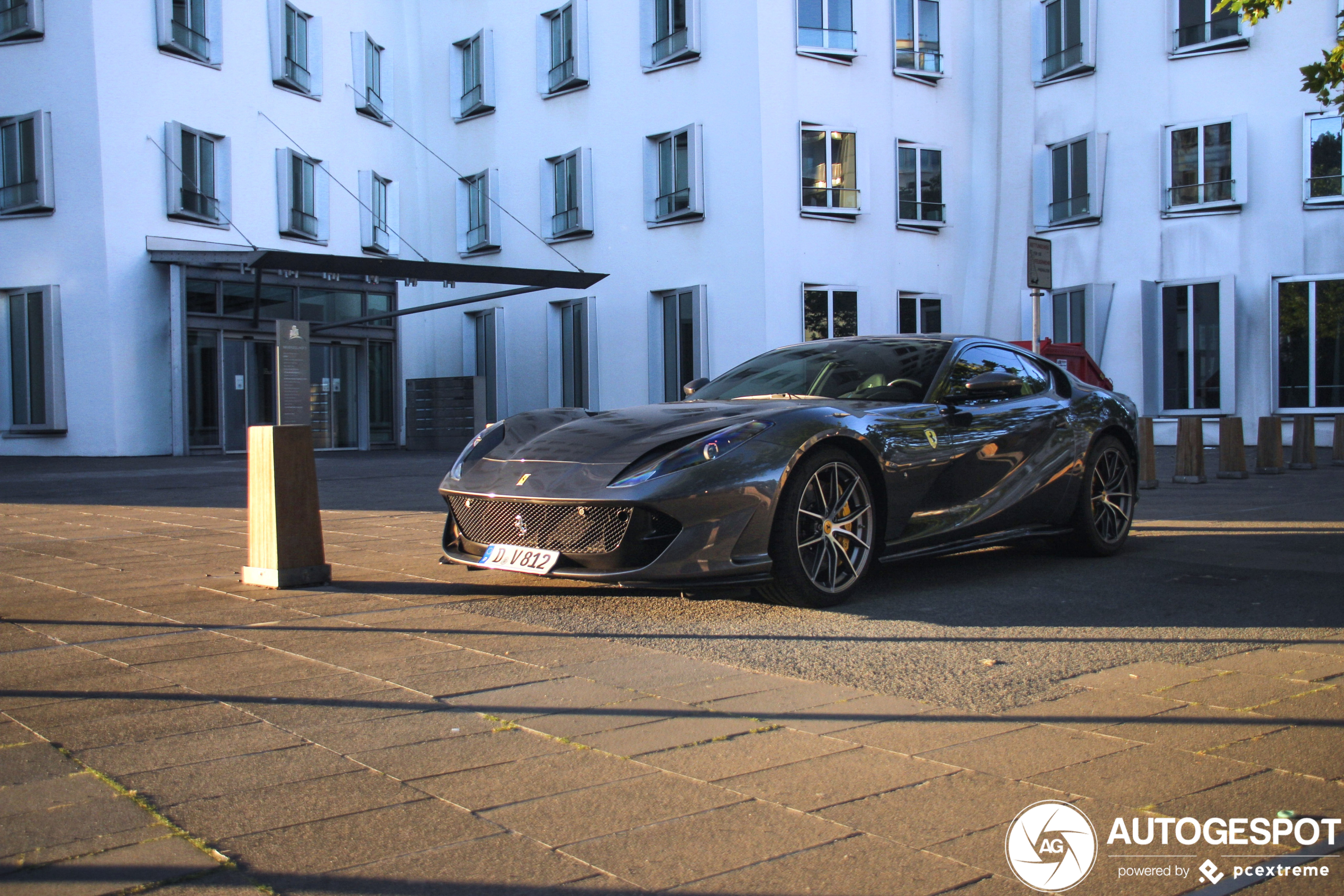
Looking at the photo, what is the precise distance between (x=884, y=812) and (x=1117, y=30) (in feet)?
77.3

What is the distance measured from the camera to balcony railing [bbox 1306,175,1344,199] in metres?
21.0

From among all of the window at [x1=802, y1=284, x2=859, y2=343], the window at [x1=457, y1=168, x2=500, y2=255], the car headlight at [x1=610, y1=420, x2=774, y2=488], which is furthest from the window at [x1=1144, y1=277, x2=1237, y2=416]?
the car headlight at [x1=610, y1=420, x2=774, y2=488]

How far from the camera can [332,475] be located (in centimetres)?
1656

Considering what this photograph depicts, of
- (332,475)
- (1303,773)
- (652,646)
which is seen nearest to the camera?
(1303,773)

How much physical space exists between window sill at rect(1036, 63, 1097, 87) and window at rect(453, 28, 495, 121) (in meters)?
11.7

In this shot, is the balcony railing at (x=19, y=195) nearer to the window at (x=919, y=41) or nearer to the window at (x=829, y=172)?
the window at (x=829, y=172)

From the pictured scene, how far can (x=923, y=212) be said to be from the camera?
24062mm

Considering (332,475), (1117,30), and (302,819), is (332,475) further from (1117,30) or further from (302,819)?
(1117,30)

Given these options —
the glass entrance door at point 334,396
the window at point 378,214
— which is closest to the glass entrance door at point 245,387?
the glass entrance door at point 334,396

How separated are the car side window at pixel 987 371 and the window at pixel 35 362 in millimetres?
19008

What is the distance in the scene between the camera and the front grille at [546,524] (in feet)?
16.8

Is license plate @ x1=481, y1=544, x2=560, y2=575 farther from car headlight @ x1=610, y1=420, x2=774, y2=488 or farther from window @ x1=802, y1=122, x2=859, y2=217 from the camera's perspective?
window @ x1=802, y1=122, x2=859, y2=217

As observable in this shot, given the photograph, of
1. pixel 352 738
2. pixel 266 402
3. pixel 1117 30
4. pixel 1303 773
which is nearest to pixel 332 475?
pixel 266 402

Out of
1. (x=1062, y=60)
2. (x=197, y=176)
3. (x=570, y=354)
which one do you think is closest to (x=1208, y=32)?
(x=1062, y=60)
